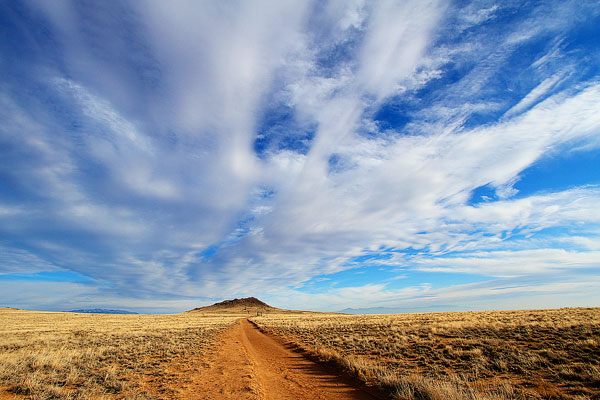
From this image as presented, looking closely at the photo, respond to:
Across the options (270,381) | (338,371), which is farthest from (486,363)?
(270,381)

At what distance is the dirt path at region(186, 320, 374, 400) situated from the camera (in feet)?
29.2

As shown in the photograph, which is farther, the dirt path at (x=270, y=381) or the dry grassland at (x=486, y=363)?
the dirt path at (x=270, y=381)

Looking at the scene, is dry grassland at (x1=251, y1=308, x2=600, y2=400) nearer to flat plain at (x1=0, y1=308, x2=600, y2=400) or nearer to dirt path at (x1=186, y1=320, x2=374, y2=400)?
flat plain at (x1=0, y1=308, x2=600, y2=400)

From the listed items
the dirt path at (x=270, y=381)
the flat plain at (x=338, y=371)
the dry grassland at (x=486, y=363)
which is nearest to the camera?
the dry grassland at (x=486, y=363)

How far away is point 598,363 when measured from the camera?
10.7 meters

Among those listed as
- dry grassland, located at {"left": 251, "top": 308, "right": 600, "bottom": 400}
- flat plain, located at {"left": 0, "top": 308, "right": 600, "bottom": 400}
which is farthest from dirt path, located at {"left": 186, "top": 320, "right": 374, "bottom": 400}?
dry grassland, located at {"left": 251, "top": 308, "right": 600, "bottom": 400}

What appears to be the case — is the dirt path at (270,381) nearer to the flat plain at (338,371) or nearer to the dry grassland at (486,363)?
the flat plain at (338,371)

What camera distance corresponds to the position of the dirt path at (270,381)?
891 centimetres

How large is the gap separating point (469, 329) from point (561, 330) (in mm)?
5653

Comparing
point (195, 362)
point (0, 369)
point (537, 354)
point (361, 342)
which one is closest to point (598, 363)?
point (537, 354)

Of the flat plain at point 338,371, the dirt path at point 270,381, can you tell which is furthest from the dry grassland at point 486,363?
the dirt path at point 270,381

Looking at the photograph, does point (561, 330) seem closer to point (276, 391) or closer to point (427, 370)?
point (427, 370)

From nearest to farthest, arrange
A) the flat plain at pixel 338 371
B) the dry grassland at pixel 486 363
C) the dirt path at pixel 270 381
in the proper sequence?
the dry grassland at pixel 486 363 < the flat plain at pixel 338 371 < the dirt path at pixel 270 381

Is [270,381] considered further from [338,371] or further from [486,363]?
[486,363]
